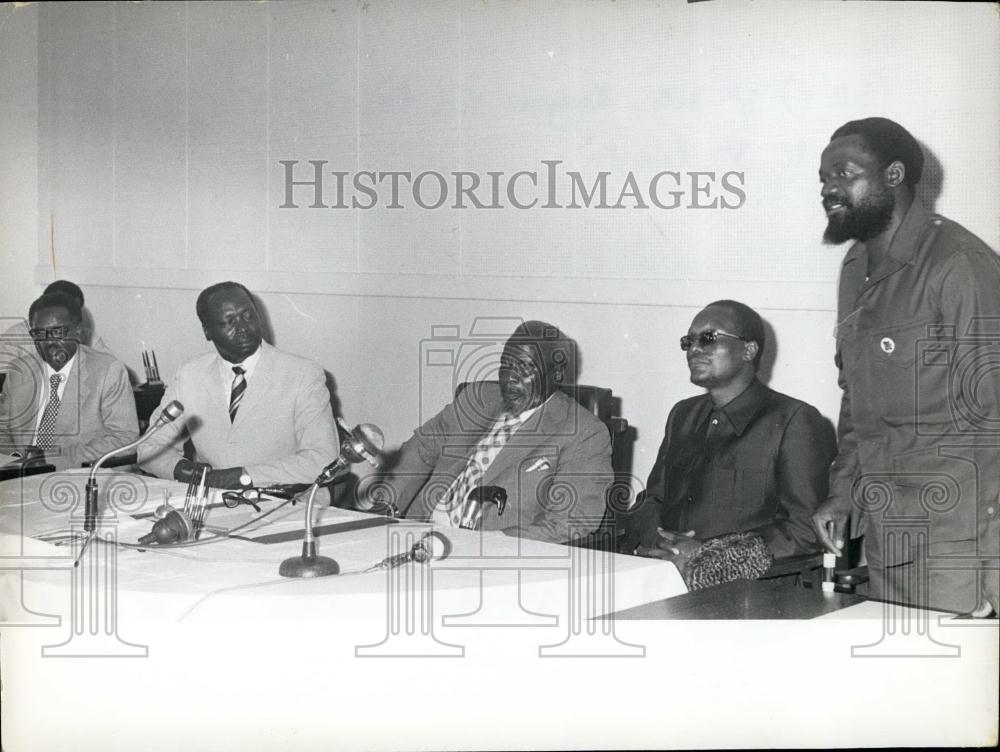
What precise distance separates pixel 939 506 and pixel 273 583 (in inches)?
72.9

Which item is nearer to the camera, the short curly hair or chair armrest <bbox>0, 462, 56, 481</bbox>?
the short curly hair

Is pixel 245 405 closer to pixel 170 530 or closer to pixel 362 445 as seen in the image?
pixel 170 530

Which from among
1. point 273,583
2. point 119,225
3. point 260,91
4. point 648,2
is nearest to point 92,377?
point 119,225

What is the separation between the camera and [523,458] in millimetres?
3789

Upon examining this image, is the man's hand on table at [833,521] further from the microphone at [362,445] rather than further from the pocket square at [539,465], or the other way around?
the microphone at [362,445]

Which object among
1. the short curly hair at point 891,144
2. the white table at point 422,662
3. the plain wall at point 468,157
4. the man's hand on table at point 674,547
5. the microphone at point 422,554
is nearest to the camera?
the white table at point 422,662

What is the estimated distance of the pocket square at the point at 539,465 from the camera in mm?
3729

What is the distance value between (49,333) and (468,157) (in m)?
1.68

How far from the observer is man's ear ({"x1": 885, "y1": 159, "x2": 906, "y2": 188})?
11.6ft

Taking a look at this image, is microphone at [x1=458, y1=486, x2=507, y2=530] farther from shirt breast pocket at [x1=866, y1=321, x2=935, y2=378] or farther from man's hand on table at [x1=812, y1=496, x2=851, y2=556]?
shirt breast pocket at [x1=866, y1=321, x2=935, y2=378]

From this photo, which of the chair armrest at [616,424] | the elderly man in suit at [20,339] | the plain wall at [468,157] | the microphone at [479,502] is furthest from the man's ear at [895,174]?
the elderly man in suit at [20,339]

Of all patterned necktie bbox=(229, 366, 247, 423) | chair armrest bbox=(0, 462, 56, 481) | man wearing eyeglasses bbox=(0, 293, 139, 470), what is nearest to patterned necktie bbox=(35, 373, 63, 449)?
man wearing eyeglasses bbox=(0, 293, 139, 470)

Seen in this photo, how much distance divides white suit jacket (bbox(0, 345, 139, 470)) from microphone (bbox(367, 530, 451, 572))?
71.8 inches

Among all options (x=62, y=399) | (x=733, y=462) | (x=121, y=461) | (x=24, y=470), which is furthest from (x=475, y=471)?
(x=62, y=399)
